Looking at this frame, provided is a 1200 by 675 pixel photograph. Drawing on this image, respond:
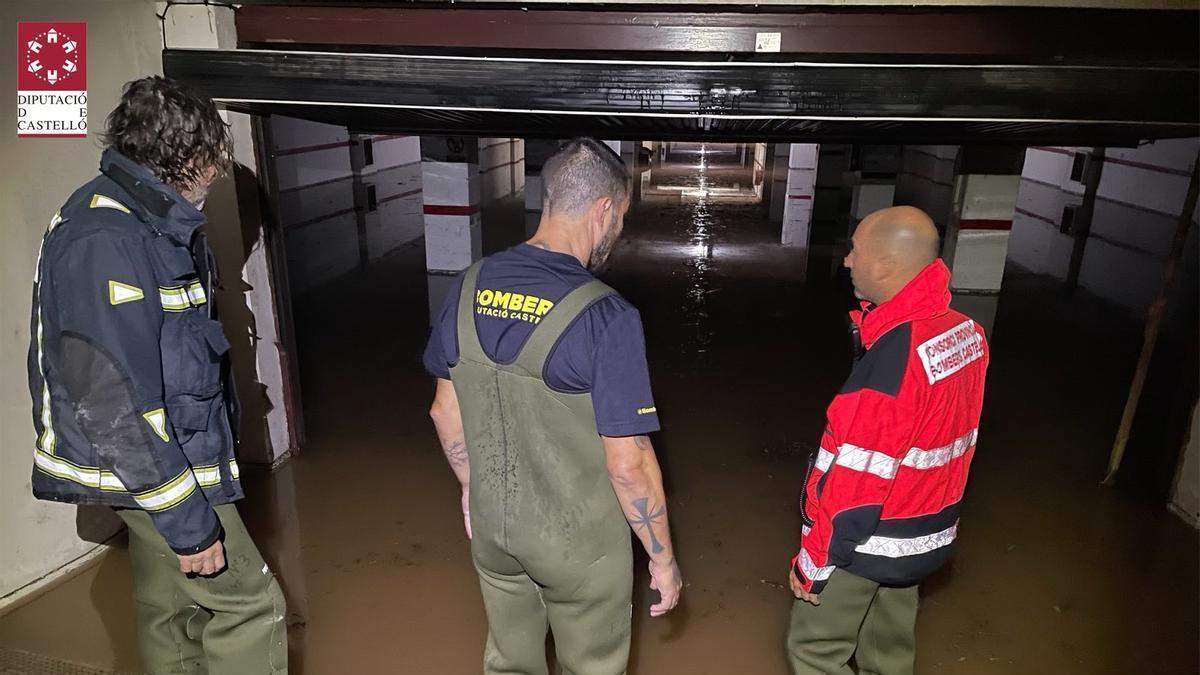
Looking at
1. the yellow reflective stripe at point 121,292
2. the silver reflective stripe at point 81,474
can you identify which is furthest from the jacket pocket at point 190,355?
the silver reflective stripe at point 81,474

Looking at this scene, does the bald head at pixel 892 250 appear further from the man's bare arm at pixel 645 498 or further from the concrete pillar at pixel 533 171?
the concrete pillar at pixel 533 171

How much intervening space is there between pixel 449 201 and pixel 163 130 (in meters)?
6.40

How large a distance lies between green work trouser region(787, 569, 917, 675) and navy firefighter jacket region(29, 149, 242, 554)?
169 cm

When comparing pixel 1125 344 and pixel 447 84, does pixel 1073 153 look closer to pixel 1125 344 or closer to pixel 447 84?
pixel 1125 344

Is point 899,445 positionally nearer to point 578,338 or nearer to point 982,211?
point 578,338

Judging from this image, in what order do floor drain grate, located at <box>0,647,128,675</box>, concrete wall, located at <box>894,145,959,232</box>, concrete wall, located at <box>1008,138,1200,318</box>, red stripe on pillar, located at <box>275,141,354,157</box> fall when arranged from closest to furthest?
floor drain grate, located at <box>0,647,128,675</box> → concrete wall, located at <box>1008,138,1200,318</box> → red stripe on pillar, located at <box>275,141,354,157</box> → concrete wall, located at <box>894,145,959,232</box>

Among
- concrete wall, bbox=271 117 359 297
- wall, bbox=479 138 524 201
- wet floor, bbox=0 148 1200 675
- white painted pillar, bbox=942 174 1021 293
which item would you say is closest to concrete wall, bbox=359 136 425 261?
concrete wall, bbox=271 117 359 297

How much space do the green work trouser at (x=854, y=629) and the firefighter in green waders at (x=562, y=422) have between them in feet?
1.66

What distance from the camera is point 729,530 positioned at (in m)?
3.56

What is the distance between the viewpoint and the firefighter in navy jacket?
64.6 inches

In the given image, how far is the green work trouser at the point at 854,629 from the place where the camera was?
81.0 inches

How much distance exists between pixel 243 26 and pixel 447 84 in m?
1.30

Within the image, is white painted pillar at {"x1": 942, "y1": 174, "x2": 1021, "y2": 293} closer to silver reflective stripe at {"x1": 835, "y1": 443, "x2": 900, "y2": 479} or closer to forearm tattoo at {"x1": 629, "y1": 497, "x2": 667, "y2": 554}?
silver reflective stripe at {"x1": 835, "y1": 443, "x2": 900, "y2": 479}

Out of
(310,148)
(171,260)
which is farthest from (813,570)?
(310,148)
